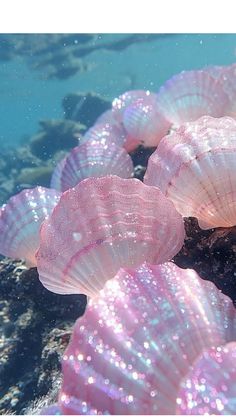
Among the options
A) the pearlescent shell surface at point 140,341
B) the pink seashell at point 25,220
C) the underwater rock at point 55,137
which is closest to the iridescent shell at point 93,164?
the pink seashell at point 25,220

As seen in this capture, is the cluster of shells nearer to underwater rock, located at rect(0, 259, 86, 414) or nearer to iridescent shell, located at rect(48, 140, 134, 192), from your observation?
iridescent shell, located at rect(48, 140, 134, 192)

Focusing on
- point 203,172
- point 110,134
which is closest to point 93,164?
point 110,134

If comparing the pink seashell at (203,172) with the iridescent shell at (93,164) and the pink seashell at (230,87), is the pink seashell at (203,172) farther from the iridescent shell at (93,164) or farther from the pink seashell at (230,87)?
the iridescent shell at (93,164)

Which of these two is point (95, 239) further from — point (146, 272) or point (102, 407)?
point (102, 407)

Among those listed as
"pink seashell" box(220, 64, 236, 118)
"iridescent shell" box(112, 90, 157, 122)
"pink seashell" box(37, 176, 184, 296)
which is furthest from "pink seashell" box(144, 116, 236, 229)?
"iridescent shell" box(112, 90, 157, 122)

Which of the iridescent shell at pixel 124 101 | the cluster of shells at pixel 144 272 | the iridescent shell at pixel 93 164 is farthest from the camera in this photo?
the iridescent shell at pixel 124 101

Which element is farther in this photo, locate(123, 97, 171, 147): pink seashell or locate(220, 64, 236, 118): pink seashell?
locate(123, 97, 171, 147): pink seashell
